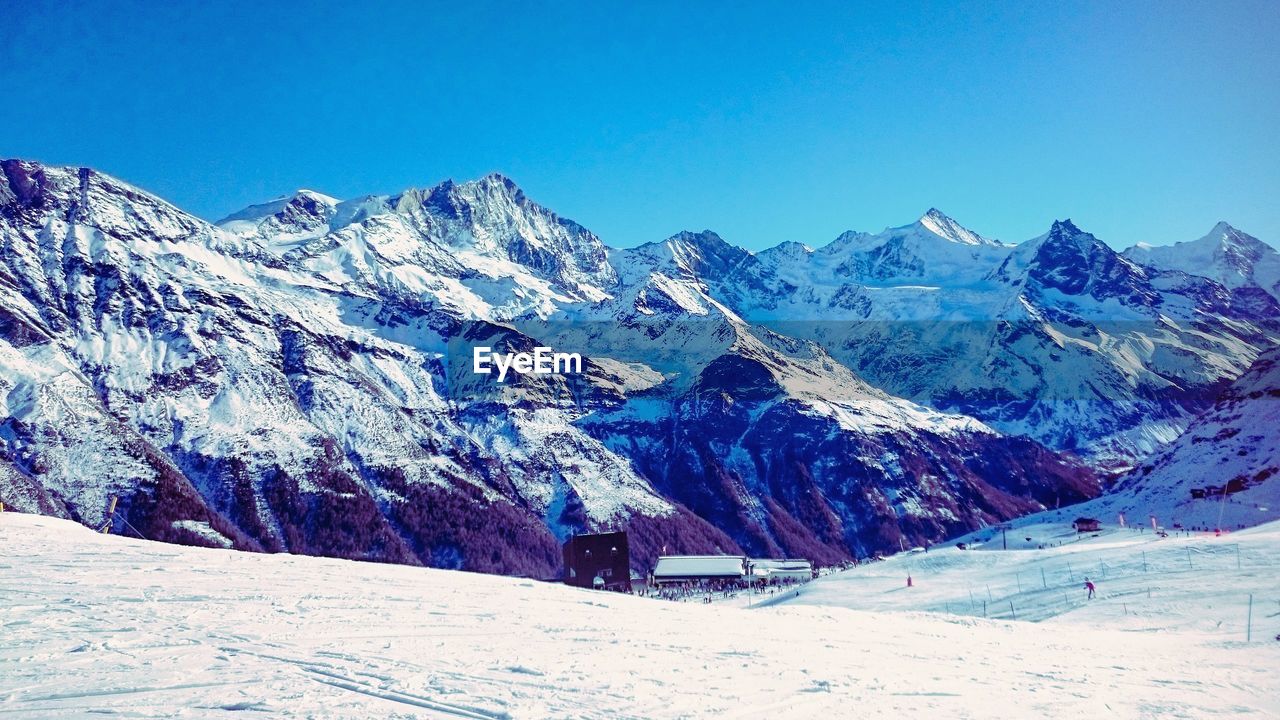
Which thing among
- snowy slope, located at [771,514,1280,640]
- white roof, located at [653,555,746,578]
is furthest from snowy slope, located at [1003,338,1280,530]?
white roof, located at [653,555,746,578]

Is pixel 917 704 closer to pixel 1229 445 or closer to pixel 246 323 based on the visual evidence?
pixel 1229 445

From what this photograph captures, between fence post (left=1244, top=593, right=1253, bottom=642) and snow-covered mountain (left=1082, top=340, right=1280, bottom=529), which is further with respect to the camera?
snow-covered mountain (left=1082, top=340, right=1280, bottom=529)

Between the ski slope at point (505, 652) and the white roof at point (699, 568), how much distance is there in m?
85.6

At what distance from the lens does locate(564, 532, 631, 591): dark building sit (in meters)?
72.1

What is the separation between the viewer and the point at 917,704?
19422mm

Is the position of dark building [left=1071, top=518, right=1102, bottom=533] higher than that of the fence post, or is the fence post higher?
the fence post

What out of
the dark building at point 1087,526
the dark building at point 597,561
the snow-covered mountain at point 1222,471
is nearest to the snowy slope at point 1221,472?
the snow-covered mountain at point 1222,471

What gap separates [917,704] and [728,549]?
17074 centimetres

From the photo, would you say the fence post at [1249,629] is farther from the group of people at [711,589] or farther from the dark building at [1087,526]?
the dark building at [1087,526]

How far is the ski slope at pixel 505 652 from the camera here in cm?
1688

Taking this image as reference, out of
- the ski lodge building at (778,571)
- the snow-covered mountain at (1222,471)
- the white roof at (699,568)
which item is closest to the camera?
the snow-covered mountain at (1222,471)

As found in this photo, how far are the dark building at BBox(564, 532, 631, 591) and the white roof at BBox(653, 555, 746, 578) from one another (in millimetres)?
52362

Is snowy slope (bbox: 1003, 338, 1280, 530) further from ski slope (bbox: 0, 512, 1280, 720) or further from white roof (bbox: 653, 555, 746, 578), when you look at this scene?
ski slope (bbox: 0, 512, 1280, 720)

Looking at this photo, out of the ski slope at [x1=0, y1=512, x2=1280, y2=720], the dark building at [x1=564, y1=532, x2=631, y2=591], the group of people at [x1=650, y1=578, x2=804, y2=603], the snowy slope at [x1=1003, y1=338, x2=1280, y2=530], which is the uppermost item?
the snowy slope at [x1=1003, y1=338, x2=1280, y2=530]
